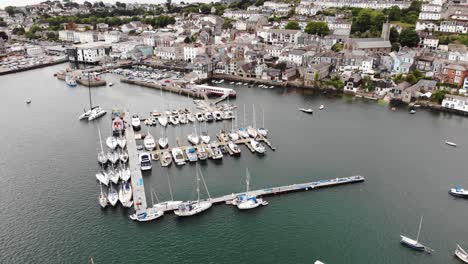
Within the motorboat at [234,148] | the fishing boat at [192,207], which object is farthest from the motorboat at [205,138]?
the fishing boat at [192,207]

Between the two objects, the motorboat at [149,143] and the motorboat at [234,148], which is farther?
the motorboat at [149,143]

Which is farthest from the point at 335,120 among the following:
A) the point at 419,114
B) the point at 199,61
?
the point at 199,61

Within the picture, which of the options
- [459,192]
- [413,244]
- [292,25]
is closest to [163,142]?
[413,244]

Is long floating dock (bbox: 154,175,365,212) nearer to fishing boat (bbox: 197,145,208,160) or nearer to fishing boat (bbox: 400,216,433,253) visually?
fishing boat (bbox: 197,145,208,160)

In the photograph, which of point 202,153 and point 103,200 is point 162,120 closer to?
point 202,153

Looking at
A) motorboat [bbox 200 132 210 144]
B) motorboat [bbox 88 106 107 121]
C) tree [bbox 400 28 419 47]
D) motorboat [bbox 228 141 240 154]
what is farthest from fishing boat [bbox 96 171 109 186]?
tree [bbox 400 28 419 47]

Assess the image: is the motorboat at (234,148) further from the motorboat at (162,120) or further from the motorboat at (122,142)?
the motorboat at (122,142)

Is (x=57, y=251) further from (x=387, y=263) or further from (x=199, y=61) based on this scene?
(x=199, y=61)
